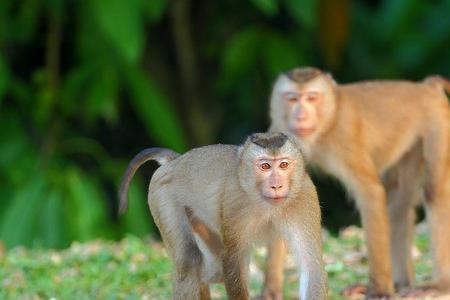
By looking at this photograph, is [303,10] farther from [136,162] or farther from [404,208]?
[136,162]

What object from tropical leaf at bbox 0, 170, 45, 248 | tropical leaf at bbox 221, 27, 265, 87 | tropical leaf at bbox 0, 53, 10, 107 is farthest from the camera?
tropical leaf at bbox 221, 27, 265, 87

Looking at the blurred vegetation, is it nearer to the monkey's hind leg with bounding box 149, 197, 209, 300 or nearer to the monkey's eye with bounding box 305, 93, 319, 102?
the monkey's eye with bounding box 305, 93, 319, 102

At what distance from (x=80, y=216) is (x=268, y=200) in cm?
498

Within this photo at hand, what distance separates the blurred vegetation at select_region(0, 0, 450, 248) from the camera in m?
11.6

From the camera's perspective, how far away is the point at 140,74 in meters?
12.4

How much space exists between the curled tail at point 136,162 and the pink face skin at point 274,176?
2.60 feet

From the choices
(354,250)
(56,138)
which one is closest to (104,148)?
(56,138)

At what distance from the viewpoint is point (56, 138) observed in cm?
1248

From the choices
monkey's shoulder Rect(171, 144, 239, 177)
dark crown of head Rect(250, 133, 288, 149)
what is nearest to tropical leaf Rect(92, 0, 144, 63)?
monkey's shoulder Rect(171, 144, 239, 177)

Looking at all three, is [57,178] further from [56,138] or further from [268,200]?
[268,200]

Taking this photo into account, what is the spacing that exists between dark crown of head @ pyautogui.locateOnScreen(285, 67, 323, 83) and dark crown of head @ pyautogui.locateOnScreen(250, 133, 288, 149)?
1.71 metres

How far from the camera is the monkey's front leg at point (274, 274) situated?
771 cm

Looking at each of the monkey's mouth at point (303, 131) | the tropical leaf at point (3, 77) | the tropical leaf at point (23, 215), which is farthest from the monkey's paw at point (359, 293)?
the tropical leaf at point (3, 77)

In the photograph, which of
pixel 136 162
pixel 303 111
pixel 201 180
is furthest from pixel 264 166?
pixel 303 111
